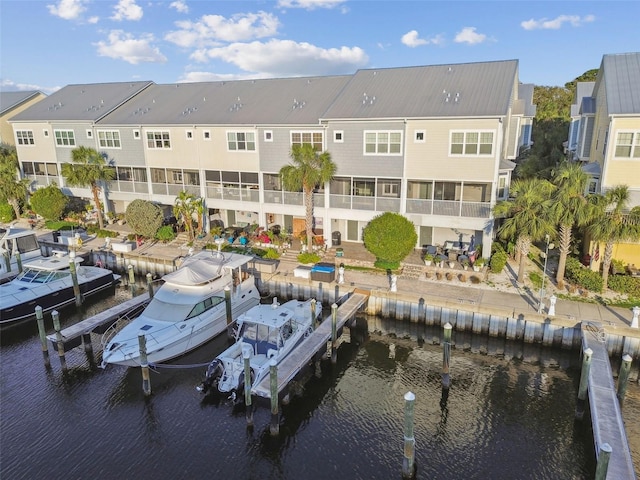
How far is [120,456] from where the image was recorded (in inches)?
611

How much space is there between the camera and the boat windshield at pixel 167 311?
21.9 meters

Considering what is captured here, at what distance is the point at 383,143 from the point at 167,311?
1738cm

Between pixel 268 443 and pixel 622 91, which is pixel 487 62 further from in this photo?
pixel 268 443

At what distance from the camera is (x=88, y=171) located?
3850cm

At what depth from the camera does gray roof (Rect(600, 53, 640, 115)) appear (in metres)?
25.3

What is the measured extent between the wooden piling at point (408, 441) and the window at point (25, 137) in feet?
153

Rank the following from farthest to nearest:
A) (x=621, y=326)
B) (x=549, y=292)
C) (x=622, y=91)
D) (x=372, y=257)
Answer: (x=372, y=257) < (x=622, y=91) < (x=549, y=292) < (x=621, y=326)

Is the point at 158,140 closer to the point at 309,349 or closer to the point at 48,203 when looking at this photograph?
the point at 48,203

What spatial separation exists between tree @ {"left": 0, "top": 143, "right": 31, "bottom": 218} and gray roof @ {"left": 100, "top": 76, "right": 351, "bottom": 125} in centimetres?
1025

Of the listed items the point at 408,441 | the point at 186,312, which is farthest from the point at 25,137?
the point at 408,441

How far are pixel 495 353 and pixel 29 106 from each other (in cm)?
5479

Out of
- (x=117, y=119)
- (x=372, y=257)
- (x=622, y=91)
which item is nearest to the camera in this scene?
(x=622, y=91)

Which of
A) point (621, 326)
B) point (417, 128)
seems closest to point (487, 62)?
point (417, 128)

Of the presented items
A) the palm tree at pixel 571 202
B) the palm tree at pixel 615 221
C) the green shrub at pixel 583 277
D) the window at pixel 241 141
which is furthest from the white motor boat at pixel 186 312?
the palm tree at pixel 615 221
